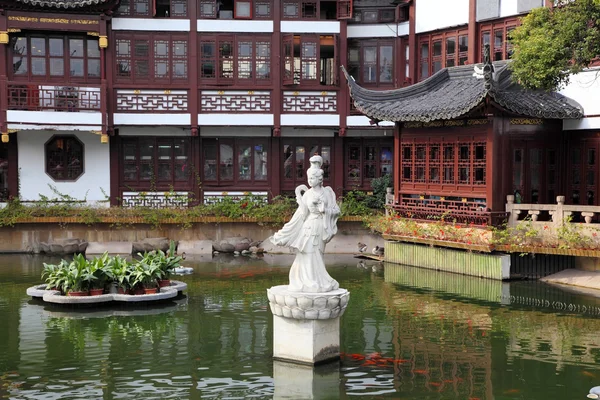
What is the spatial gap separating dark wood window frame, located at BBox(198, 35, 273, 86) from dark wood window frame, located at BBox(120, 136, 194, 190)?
2.40m

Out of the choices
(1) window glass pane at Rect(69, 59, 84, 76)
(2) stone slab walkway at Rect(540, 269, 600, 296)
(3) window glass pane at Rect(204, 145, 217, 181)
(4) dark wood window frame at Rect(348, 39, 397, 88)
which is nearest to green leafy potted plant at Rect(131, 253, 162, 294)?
(2) stone slab walkway at Rect(540, 269, 600, 296)

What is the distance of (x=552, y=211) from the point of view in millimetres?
18469

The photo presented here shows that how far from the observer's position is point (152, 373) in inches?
432

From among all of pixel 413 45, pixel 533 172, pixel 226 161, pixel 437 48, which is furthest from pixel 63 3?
pixel 533 172

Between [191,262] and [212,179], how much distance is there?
5569mm

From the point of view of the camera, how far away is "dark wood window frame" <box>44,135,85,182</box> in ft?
84.8

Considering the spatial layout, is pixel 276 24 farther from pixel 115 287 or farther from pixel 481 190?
pixel 115 287

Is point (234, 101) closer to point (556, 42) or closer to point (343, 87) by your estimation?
point (343, 87)

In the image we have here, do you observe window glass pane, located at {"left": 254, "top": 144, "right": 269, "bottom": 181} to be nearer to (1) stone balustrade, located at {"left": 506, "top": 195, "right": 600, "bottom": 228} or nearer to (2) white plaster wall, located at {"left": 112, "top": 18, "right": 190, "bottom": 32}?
(2) white plaster wall, located at {"left": 112, "top": 18, "right": 190, "bottom": 32}

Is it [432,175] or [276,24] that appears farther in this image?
[276,24]

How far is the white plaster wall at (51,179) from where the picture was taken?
25.7 metres

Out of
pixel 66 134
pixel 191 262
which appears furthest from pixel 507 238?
pixel 66 134

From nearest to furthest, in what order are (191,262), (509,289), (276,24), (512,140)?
(509,289)
(512,140)
(191,262)
(276,24)

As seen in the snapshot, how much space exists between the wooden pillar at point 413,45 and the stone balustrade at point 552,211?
7.24m
